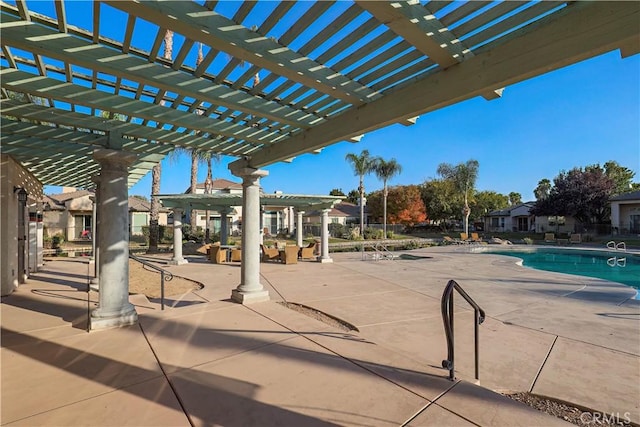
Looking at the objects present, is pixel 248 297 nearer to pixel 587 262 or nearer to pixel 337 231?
pixel 587 262

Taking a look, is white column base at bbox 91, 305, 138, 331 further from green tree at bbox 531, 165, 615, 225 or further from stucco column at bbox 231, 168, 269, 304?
green tree at bbox 531, 165, 615, 225

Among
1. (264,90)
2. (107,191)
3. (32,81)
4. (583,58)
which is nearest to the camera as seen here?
(583,58)

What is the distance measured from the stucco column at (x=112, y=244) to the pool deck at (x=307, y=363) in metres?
0.29

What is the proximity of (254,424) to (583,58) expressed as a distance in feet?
12.3

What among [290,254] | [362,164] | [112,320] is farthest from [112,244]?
[362,164]

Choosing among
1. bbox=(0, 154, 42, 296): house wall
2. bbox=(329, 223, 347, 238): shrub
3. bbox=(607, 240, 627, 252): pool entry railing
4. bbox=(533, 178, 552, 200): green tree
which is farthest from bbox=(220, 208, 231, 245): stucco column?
bbox=(533, 178, 552, 200): green tree

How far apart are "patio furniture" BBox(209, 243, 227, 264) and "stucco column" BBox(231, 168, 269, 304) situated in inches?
326

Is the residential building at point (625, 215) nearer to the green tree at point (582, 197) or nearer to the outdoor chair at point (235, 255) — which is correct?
the green tree at point (582, 197)

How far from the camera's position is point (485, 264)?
14812 mm

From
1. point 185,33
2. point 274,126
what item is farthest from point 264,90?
point 185,33

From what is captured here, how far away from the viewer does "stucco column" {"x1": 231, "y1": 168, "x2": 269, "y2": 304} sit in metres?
6.57

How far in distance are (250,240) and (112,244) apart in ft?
8.09

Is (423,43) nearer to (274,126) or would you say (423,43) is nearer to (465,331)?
(274,126)

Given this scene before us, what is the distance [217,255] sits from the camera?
1451 centimetres
